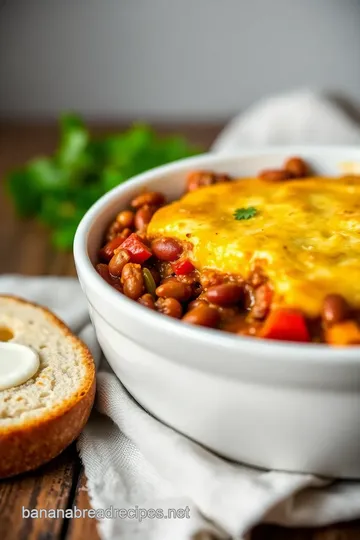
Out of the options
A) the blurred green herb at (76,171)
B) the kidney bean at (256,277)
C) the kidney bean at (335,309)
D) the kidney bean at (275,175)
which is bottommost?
the blurred green herb at (76,171)

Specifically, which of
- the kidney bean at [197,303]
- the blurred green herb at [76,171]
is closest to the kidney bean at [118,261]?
the kidney bean at [197,303]

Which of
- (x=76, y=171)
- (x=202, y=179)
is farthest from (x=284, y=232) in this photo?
(x=76, y=171)

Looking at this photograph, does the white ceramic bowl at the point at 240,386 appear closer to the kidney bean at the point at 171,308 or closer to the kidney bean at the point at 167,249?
the kidney bean at the point at 171,308

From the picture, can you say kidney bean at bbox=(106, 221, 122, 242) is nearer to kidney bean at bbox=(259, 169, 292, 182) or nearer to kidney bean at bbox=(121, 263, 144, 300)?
kidney bean at bbox=(121, 263, 144, 300)

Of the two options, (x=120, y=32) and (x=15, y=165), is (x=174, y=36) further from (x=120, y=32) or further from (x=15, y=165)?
(x=15, y=165)

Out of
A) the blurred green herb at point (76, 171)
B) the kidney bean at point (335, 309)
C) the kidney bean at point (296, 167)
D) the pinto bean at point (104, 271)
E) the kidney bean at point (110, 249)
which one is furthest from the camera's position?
the blurred green herb at point (76, 171)

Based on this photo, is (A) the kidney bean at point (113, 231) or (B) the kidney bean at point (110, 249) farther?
(A) the kidney bean at point (113, 231)

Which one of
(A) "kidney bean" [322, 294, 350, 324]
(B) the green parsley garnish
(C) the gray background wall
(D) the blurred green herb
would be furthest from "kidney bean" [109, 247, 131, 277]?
(C) the gray background wall
